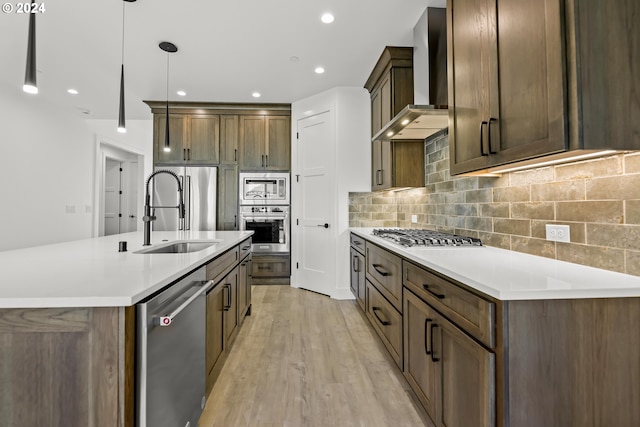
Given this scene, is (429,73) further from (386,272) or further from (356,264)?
(356,264)

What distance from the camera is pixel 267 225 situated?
446 centimetres

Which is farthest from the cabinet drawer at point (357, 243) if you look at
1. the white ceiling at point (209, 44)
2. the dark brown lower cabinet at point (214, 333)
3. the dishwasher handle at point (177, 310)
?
the white ceiling at point (209, 44)

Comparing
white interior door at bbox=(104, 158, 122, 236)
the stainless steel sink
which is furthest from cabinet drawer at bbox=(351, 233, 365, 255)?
white interior door at bbox=(104, 158, 122, 236)

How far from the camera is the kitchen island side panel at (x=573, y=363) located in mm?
954

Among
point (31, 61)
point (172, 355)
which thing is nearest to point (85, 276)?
point (172, 355)

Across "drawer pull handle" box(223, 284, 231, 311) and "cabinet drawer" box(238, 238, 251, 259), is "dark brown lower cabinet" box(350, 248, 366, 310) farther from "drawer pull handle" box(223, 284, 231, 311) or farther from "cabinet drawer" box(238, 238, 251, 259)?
"drawer pull handle" box(223, 284, 231, 311)

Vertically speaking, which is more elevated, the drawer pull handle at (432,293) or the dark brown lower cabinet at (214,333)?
the drawer pull handle at (432,293)

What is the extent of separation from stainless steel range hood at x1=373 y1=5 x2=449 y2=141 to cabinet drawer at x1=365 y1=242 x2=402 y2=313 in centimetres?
102

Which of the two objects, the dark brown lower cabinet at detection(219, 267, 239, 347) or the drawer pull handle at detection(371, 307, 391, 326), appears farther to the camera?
the drawer pull handle at detection(371, 307, 391, 326)

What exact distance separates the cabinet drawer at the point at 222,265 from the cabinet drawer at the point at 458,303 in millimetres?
1140

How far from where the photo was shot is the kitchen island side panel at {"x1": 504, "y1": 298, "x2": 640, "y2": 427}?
95 centimetres

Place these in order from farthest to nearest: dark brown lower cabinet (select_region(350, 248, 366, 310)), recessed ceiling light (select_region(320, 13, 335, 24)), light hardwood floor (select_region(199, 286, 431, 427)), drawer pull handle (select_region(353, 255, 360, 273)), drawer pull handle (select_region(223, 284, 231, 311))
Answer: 1. drawer pull handle (select_region(353, 255, 360, 273))
2. dark brown lower cabinet (select_region(350, 248, 366, 310))
3. recessed ceiling light (select_region(320, 13, 335, 24))
4. drawer pull handle (select_region(223, 284, 231, 311))
5. light hardwood floor (select_region(199, 286, 431, 427))

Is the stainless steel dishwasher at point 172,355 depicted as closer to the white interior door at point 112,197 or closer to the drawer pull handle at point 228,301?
the drawer pull handle at point 228,301

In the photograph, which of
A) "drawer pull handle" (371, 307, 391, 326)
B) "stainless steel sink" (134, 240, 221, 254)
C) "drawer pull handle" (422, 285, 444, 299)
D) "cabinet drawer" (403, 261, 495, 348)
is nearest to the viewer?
"cabinet drawer" (403, 261, 495, 348)
